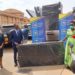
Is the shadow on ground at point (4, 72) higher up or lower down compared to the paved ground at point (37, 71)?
lower down

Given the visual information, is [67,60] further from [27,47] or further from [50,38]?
[50,38]

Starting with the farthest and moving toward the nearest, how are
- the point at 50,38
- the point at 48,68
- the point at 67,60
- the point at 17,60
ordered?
the point at 50,38 → the point at 17,60 → the point at 48,68 → the point at 67,60

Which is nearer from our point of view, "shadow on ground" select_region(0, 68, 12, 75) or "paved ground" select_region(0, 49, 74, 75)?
"paved ground" select_region(0, 49, 74, 75)

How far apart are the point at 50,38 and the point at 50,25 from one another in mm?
1228

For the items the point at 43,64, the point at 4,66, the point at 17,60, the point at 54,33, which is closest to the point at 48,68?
the point at 43,64

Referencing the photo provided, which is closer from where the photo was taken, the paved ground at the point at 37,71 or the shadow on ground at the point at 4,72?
the paved ground at the point at 37,71

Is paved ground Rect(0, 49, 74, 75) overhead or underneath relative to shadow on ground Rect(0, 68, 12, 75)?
overhead

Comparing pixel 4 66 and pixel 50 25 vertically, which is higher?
pixel 50 25

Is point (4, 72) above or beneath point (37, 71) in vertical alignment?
beneath

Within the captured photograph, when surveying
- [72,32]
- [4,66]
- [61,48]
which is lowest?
[4,66]

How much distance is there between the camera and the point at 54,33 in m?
21.9

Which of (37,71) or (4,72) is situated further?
(4,72)

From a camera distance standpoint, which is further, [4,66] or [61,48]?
[4,66]

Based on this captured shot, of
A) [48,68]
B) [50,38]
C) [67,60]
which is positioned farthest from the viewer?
[50,38]
